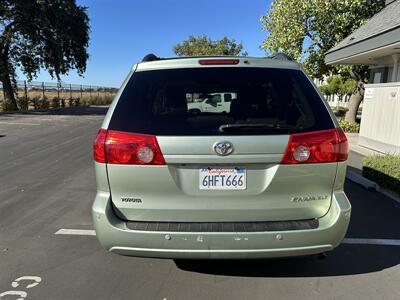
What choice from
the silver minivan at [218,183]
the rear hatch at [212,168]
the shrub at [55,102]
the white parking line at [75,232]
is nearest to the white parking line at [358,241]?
the white parking line at [75,232]

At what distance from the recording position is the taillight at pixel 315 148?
288 centimetres

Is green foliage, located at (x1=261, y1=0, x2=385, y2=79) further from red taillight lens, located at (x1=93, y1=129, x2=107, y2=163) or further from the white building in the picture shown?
red taillight lens, located at (x1=93, y1=129, x2=107, y2=163)

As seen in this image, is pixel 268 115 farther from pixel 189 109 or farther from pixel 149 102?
pixel 149 102

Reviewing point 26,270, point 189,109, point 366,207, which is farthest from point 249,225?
point 366,207

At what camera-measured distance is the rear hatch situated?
284 cm

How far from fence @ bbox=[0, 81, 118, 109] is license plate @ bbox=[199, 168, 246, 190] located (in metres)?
27.7

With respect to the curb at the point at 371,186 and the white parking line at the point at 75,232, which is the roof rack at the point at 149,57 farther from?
the curb at the point at 371,186

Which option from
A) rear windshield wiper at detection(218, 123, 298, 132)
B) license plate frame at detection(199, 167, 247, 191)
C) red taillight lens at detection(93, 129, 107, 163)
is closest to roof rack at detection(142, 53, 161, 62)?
red taillight lens at detection(93, 129, 107, 163)

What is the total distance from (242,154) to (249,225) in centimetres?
55

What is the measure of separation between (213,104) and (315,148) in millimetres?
1242

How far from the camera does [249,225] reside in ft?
9.62

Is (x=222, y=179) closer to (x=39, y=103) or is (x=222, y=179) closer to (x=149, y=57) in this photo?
(x=149, y=57)

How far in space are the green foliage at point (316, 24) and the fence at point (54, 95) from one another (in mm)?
18997

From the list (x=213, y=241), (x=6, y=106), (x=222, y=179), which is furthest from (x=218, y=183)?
(x=6, y=106)
